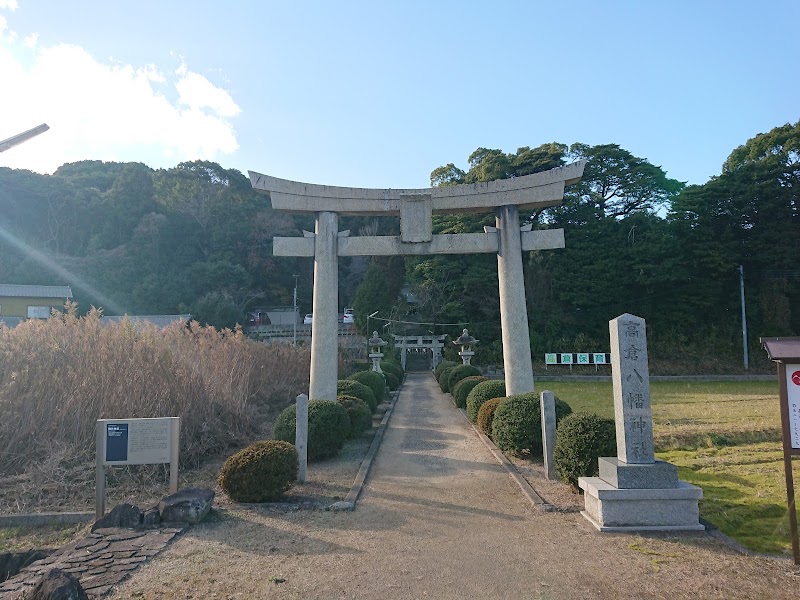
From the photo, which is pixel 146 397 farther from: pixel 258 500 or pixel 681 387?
pixel 681 387

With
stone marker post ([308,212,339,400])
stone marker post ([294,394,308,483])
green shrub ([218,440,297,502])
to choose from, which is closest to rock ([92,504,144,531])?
green shrub ([218,440,297,502])

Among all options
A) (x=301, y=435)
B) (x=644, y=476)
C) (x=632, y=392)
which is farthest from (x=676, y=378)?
(x=301, y=435)

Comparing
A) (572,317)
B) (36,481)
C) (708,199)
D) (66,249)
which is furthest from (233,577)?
(66,249)

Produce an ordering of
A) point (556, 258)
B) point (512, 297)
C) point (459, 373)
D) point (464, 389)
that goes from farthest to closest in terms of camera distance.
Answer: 1. point (556, 258)
2. point (459, 373)
3. point (464, 389)
4. point (512, 297)

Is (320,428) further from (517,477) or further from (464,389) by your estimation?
(464,389)

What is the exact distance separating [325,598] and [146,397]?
18.1ft

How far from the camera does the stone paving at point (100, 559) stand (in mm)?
3713

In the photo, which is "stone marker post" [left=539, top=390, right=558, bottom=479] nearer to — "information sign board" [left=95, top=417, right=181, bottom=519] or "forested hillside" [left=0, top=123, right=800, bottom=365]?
"information sign board" [left=95, top=417, right=181, bottom=519]

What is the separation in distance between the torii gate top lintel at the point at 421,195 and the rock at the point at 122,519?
6.63 m

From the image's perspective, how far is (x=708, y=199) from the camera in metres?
30.8

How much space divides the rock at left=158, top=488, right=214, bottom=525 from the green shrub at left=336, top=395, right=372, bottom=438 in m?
4.67

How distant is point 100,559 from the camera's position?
13.7ft

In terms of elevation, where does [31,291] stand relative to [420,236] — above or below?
above

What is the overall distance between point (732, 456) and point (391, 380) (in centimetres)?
1503
